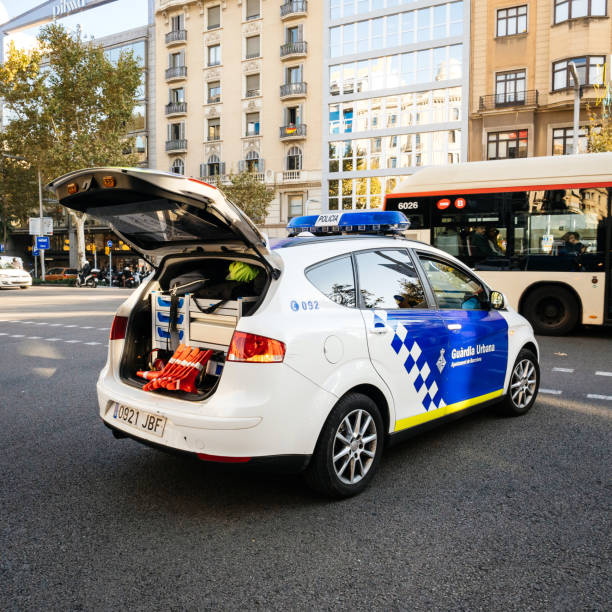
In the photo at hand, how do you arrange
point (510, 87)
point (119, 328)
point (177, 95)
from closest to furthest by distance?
1. point (119, 328)
2. point (510, 87)
3. point (177, 95)

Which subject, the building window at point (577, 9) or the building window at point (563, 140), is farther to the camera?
the building window at point (563, 140)

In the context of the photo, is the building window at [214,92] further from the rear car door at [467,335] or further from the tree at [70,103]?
the rear car door at [467,335]

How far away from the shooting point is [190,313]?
389cm

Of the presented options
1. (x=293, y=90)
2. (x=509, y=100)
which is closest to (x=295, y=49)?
(x=293, y=90)

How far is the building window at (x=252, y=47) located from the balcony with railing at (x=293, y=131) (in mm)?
6819

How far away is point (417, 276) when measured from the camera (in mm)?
4223

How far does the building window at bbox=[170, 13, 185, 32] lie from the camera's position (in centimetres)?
4781

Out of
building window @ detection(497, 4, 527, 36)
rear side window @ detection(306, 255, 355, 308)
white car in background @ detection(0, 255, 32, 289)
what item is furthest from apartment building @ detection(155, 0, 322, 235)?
rear side window @ detection(306, 255, 355, 308)

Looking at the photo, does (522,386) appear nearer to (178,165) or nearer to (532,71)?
(532,71)

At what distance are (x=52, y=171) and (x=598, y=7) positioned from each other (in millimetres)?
33896

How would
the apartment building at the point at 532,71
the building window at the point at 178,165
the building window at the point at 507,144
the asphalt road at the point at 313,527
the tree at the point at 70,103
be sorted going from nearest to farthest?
the asphalt road at the point at 313,527 → the apartment building at the point at 532,71 → the building window at the point at 507,144 → the tree at the point at 70,103 → the building window at the point at 178,165

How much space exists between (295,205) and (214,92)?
12.0 m

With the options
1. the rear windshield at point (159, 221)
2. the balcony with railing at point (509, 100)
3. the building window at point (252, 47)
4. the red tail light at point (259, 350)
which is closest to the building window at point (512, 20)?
the balcony with railing at point (509, 100)

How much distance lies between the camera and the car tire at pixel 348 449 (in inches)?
131
